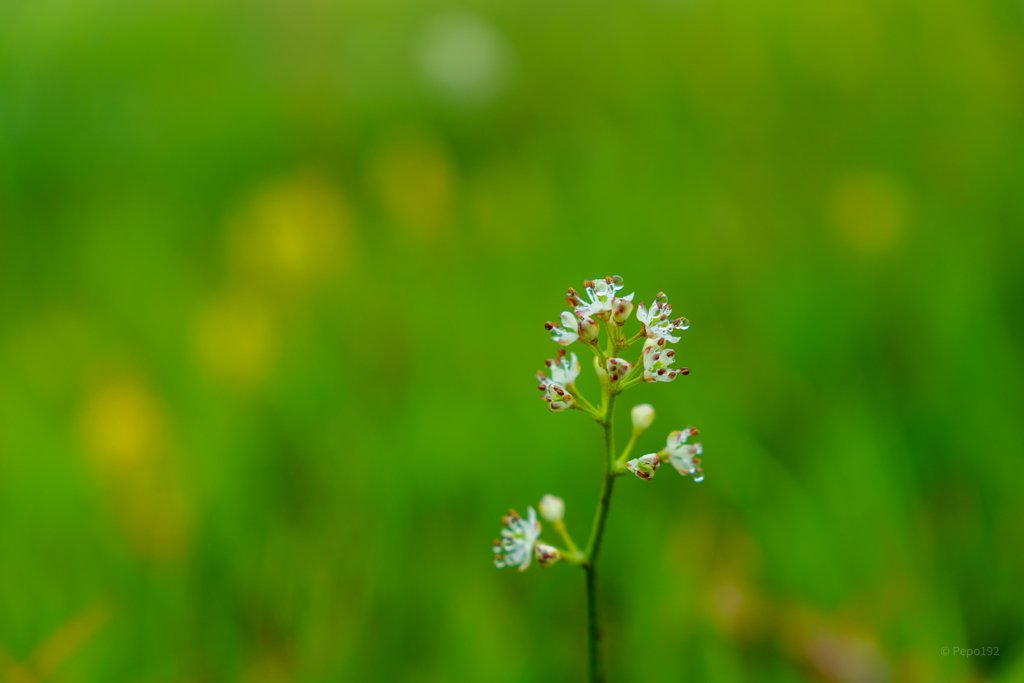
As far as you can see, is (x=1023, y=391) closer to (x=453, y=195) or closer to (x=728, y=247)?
(x=728, y=247)

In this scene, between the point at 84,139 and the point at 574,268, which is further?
the point at 84,139

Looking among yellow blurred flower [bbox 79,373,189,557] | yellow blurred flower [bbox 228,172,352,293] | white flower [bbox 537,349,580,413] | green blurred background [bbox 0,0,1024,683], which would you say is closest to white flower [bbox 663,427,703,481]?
Result: white flower [bbox 537,349,580,413]

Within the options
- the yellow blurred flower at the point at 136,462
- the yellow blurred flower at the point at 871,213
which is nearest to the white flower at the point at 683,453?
the yellow blurred flower at the point at 136,462

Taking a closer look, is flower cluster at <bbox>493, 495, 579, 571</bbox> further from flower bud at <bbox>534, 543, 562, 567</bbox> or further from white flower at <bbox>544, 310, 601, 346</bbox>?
white flower at <bbox>544, 310, 601, 346</bbox>

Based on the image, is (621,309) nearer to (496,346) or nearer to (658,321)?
(658,321)

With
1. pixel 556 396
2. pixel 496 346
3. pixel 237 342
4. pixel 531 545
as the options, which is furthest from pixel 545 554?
pixel 237 342

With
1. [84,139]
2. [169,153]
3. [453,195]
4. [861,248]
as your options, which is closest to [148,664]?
[453,195]
